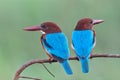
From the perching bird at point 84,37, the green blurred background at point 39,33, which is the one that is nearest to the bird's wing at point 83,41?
the perching bird at point 84,37

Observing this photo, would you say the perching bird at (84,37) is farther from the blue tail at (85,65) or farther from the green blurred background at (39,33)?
the green blurred background at (39,33)

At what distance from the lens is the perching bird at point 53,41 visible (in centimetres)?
119

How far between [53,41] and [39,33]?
754 mm

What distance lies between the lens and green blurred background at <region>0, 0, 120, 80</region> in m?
1.84

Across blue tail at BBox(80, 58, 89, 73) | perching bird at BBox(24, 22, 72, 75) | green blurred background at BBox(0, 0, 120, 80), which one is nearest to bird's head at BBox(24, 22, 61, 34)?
perching bird at BBox(24, 22, 72, 75)

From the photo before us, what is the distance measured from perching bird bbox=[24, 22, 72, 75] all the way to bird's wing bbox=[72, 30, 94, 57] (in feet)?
0.07

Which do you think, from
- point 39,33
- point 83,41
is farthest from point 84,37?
point 39,33

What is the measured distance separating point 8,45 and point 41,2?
1.19 feet

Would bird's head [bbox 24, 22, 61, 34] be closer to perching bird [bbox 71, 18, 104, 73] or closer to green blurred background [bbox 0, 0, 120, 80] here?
perching bird [bbox 71, 18, 104, 73]

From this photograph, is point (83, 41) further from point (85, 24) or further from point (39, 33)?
point (39, 33)

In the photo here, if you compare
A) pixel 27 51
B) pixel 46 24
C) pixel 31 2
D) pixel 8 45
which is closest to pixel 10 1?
pixel 31 2

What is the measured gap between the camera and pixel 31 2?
244 cm

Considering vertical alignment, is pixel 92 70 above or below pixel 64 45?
below

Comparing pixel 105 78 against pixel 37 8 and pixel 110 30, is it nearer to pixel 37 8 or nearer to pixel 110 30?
pixel 110 30
